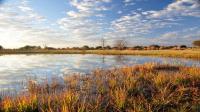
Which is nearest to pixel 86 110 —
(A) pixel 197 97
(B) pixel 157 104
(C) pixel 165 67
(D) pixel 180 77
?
(B) pixel 157 104

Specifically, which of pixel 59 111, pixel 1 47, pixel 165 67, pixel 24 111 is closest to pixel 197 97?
pixel 59 111

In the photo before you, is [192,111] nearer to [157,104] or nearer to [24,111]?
[157,104]

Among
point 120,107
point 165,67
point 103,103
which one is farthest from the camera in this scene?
point 165,67

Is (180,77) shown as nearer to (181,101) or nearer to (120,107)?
(181,101)

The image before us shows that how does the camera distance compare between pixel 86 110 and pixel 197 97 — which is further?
pixel 197 97

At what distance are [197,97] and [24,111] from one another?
21.7 ft

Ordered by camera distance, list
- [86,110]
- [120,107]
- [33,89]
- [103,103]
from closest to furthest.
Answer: [86,110]
[120,107]
[103,103]
[33,89]

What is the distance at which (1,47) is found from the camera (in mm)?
117250

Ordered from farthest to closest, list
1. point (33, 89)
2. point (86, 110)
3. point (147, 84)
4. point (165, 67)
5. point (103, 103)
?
point (165, 67) < point (147, 84) < point (33, 89) < point (103, 103) < point (86, 110)

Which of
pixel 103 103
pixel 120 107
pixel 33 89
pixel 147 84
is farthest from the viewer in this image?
pixel 147 84

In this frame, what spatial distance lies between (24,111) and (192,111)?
5.50 meters

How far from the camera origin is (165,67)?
24.4 meters

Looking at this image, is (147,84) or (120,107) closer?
(120,107)

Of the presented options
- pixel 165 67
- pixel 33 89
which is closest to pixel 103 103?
pixel 33 89
